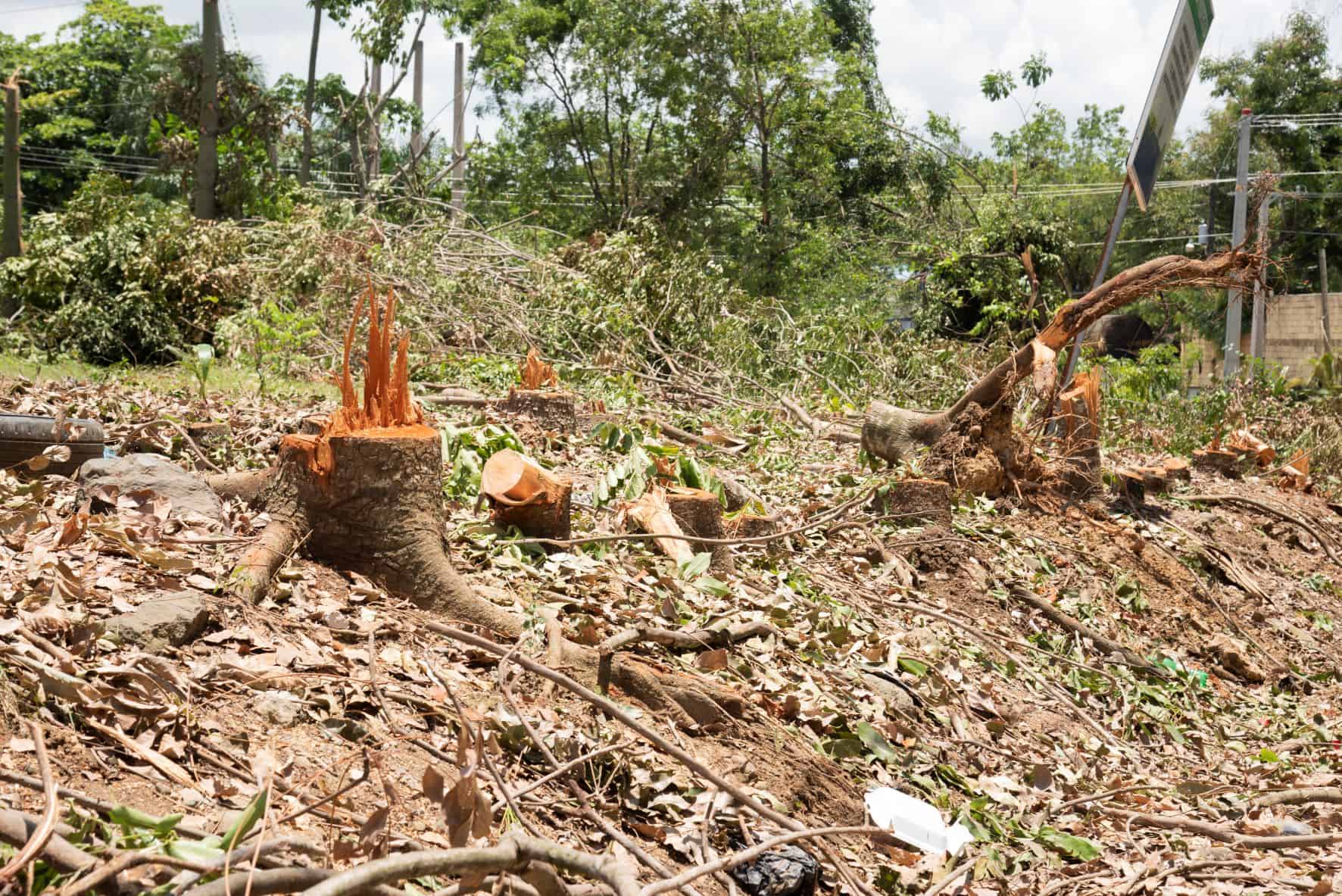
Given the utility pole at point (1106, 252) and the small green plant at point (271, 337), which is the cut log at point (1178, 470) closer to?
the utility pole at point (1106, 252)

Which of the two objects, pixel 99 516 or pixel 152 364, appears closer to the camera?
pixel 99 516

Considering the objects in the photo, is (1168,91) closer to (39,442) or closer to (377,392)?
(377,392)

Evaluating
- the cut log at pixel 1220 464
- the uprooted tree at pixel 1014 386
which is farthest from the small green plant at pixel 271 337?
the cut log at pixel 1220 464

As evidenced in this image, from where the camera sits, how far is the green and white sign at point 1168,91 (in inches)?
233

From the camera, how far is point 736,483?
19.4ft

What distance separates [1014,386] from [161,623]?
5.16 m

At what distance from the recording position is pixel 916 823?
10.6ft

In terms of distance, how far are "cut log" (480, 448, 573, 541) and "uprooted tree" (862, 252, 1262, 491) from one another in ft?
10.2

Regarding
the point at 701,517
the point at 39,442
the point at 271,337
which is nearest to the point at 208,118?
the point at 271,337

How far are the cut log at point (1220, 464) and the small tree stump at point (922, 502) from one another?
15.3 feet

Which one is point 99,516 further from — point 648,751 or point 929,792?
point 929,792

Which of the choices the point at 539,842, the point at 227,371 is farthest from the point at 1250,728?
the point at 227,371

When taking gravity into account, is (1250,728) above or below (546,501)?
below

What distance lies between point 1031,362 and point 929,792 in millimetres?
3727
